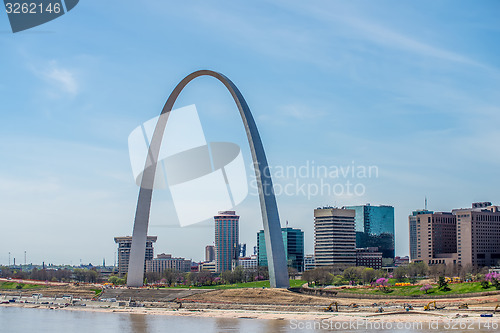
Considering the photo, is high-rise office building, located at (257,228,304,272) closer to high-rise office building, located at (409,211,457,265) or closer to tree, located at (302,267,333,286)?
high-rise office building, located at (409,211,457,265)

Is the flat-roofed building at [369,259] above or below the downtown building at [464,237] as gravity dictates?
below

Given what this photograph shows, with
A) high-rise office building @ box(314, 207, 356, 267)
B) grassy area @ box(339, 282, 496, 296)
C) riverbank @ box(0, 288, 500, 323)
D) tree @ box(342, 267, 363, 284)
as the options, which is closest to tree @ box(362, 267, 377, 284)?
tree @ box(342, 267, 363, 284)

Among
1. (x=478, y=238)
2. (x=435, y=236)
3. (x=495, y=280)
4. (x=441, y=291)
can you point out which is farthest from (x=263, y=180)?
(x=435, y=236)

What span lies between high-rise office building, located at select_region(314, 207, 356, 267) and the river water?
10812 centimetres

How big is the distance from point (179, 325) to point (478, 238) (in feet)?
350

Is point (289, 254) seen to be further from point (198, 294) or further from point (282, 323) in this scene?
point (282, 323)

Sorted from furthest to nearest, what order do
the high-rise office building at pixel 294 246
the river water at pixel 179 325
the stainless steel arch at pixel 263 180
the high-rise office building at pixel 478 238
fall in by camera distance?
the high-rise office building at pixel 294 246 → the high-rise office building at pixel 478 238 → the stainless steel arch at pixel 263 180 → the river water at pixel 179 325

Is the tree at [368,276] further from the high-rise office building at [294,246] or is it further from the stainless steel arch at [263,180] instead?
the high-rise office building at [294,246]

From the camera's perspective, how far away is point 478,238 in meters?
138

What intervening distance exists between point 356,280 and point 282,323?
203 feet

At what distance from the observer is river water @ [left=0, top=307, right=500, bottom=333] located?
41.2 metres

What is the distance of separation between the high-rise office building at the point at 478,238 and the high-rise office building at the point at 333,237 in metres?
30.5

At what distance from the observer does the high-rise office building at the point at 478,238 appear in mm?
137375

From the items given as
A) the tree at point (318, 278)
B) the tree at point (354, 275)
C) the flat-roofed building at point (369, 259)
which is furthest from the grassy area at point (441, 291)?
the flat-roofed building at point (369, 259)
